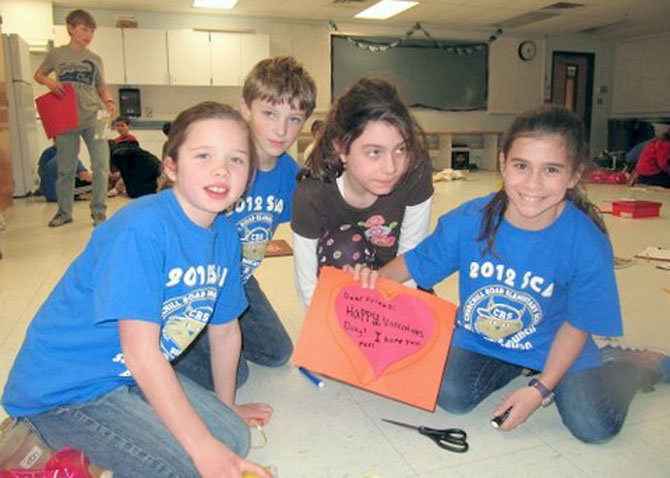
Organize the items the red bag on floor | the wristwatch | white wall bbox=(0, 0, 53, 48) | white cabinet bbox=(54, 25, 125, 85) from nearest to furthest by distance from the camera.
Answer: the red bag on floor → the wristwatch → white wall bbox=(0, 0, 53, 48) → white cabinet bbox=(54, 25, 125, 85)

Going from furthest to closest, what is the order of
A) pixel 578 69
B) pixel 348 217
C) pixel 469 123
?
pixel 578 69
pixel 469 123
pixel 348 217

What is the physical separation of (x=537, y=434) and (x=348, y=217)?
726mm

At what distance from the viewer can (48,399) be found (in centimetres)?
97

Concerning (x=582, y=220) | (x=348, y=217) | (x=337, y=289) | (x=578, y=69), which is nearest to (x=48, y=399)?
(x=337, y=289)

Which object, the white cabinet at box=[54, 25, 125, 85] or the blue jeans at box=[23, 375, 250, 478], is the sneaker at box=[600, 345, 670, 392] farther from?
the white cabinet at box=[54, 25, 125, 85]

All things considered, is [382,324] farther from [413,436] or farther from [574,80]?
[574,80]

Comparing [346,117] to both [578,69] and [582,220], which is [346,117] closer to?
[582,220]

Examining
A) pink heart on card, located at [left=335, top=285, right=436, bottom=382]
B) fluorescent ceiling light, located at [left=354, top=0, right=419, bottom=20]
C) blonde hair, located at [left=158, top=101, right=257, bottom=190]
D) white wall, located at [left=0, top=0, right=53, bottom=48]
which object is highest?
fluorescent ceiling light, located at [left=354, top=0, right=419, bottom=20]

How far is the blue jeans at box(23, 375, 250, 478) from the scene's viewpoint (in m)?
0.95

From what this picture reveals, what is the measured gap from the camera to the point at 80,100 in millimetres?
3762

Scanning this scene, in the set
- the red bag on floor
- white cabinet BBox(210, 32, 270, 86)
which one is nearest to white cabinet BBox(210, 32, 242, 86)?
white cabinet BBox(210, 32, 270, 86)

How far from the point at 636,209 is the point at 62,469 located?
411 centimetres

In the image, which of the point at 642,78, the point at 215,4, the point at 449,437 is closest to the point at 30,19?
the point at 215,4

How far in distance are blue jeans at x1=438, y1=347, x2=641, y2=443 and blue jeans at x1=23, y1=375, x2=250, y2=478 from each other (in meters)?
0.68
